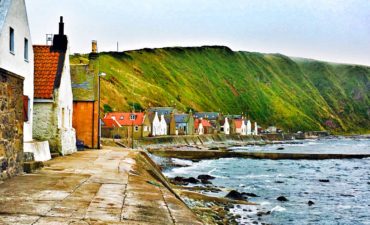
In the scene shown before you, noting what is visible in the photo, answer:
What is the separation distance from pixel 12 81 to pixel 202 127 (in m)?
122

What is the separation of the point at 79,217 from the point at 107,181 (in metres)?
6.59

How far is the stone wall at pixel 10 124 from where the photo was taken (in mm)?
14203

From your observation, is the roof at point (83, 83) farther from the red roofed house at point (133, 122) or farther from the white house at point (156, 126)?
the white house at point (156, 126)

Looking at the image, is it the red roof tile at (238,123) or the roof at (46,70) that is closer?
the roof at (46,70)

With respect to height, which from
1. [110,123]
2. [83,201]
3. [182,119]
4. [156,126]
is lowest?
[83,201]

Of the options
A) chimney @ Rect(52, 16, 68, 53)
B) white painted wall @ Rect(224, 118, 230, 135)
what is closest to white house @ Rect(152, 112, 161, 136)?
white painted wall @ Rect(224, 118, 230, 135)

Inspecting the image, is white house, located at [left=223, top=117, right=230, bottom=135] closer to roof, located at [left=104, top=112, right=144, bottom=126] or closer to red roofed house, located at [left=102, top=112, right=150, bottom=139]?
red roofed house, located at [left=102, top=112, right=150, bottom=139]

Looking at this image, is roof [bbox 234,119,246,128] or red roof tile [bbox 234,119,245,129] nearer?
red roof tile [bbox 234,119,245,129]

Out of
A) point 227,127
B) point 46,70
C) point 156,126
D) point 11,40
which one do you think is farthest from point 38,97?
point 227,127

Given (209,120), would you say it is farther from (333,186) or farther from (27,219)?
(27,219)

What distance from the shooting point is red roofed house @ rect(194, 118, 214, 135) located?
133 metres

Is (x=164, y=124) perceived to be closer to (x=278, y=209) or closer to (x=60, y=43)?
(x=60, y=43)

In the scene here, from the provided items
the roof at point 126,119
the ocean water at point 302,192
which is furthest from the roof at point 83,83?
the roof at point 126,119

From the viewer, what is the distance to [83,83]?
120 ft
